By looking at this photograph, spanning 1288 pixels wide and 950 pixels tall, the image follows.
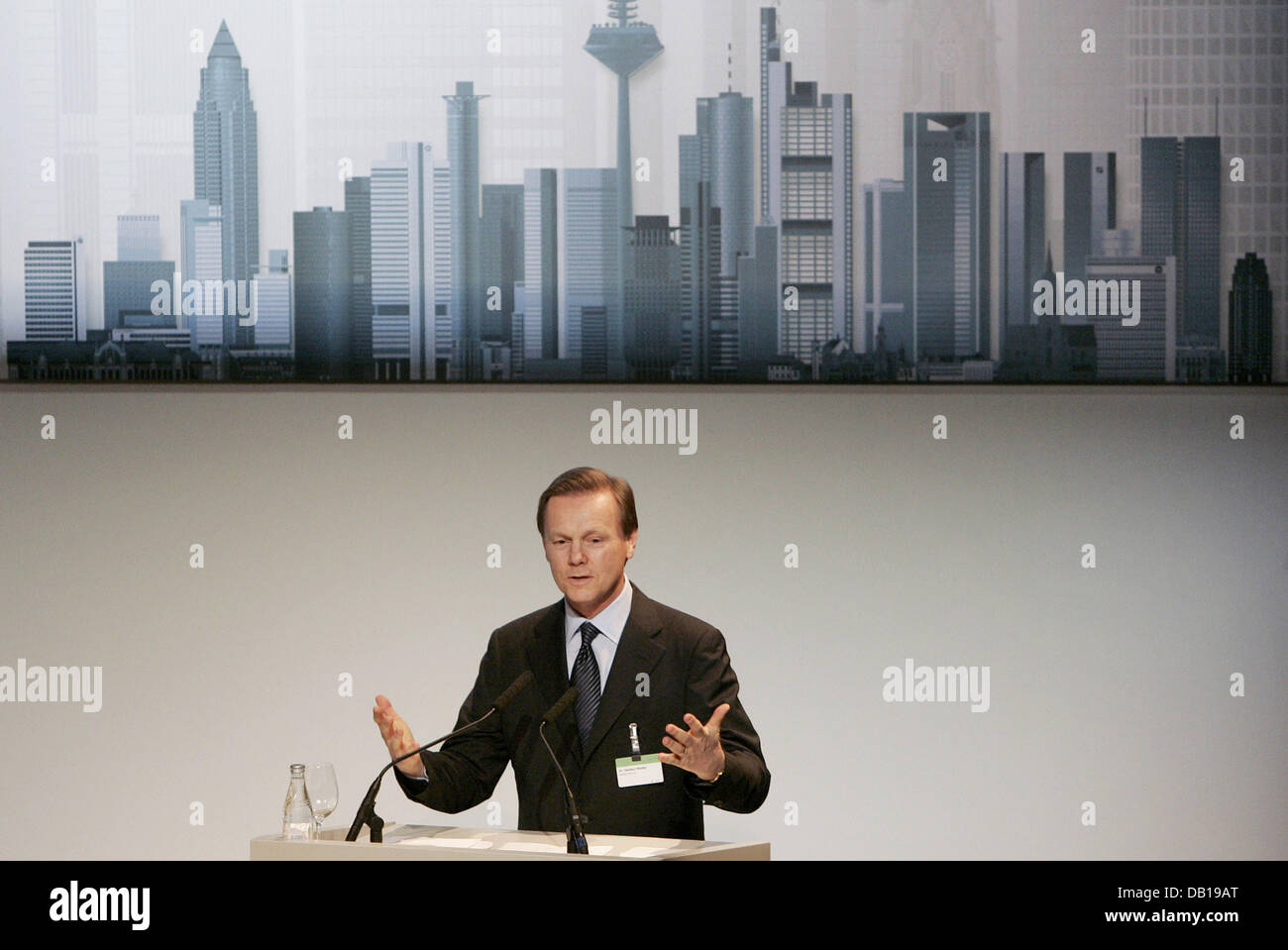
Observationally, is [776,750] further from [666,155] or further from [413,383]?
[666,155]

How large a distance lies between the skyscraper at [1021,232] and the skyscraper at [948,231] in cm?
6

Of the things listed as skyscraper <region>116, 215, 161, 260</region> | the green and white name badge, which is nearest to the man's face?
the green and white name badge

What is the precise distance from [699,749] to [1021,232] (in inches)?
96.5

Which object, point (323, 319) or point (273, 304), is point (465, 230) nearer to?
point (323, 319)

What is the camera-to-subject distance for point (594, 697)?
3.05 metres

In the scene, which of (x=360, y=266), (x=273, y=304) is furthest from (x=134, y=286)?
(x=360, y=266)

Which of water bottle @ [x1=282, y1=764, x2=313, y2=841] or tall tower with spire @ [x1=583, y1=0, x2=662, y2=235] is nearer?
water bottle @ [x1=282, y1=764, x2=313, y2=841]

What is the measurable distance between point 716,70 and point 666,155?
12.0 inches

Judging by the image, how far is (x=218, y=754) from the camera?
4.39m

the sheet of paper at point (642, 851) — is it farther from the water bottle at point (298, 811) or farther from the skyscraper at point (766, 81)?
the skyscraper at point (766, 81)

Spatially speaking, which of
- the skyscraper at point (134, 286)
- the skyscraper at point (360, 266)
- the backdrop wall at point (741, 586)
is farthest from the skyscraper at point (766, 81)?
the skyscraper at point (134, 286)

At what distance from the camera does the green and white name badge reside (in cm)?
271

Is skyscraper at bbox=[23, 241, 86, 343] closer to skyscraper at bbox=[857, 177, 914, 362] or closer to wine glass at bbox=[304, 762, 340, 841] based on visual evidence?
wine glass at bbox=[304, 762, 340, 841]

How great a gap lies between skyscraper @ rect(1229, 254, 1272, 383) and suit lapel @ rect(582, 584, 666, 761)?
2289mm
